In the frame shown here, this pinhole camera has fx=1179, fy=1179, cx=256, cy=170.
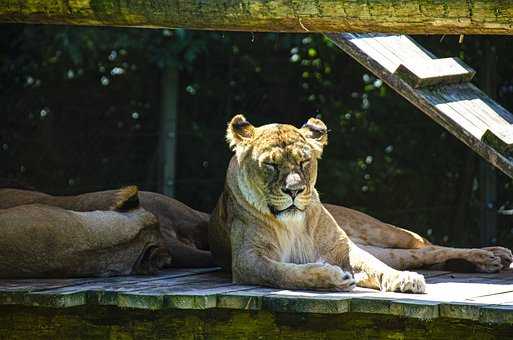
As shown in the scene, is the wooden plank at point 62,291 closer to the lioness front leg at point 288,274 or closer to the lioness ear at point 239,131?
the lioness front leg at point 288,274

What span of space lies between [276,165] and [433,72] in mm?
1114

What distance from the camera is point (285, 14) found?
478 cm

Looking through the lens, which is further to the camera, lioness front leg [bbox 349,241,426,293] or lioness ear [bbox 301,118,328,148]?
lioness ear [bbox 301,118,328,148]

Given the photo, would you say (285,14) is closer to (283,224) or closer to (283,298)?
(283,298)

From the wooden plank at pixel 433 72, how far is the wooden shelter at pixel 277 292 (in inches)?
0.4

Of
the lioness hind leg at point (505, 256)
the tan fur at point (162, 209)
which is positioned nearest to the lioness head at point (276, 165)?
→ the tan fur at point (162, 209)

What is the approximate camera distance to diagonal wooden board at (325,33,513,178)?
5.91 meters

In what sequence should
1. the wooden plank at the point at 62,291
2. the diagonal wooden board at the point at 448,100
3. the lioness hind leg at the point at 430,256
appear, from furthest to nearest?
the lioness hind leg at the point at 430,256
the diagonal wooden board at the point at 448,100
the wooden plank at the point at 62,291

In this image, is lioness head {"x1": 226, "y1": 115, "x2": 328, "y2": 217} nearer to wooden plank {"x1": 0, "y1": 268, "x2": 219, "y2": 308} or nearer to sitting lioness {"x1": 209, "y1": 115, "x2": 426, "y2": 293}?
sitting lioness {"x1": 209, "y1": 115, "x2": 426, "y2": 293}

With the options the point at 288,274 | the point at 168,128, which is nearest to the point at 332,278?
the point at 288,274

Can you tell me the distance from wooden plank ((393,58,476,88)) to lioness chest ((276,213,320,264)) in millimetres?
957

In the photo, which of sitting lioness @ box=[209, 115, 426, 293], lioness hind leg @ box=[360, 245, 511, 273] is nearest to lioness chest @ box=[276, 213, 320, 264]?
sitting lioness @ box=[209, 115, 426, 293]

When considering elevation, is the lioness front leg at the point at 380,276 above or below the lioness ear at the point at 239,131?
below

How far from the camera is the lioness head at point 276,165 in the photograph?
5672mm
